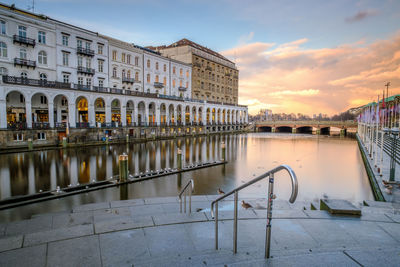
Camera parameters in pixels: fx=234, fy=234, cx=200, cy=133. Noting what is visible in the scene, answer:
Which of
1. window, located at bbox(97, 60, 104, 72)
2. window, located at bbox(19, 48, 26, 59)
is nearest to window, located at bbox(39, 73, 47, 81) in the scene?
window, located at bbox(19, 48, 26, 59)

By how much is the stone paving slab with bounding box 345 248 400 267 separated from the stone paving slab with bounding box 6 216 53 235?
7.31 metres

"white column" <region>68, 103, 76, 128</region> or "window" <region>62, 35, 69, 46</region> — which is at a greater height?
"window" <region>62, 35, 69, 46</region>

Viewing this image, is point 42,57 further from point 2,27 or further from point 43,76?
point 2,27

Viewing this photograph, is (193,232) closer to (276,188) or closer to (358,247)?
(358,247)

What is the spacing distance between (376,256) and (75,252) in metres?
5.43

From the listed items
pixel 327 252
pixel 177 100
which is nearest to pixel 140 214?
pixel 327 252

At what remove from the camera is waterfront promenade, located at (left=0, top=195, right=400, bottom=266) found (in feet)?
13.3

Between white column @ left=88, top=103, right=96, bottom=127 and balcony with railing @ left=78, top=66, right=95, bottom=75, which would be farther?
balcony with railing @ left=78, top=66, right=95, bottom=75

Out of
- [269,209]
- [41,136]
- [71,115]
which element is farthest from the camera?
[71,115]

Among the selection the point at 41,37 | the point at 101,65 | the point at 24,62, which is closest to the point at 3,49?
the point at 24,62

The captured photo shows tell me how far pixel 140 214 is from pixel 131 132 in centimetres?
3649

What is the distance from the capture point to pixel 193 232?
537cm

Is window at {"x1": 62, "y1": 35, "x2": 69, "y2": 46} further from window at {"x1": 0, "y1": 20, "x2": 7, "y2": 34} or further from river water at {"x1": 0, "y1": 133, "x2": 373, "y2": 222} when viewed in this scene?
river water at {"x1": 0, "y1": 133, "x2": 373, "y2": 222}

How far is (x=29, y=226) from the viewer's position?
665cm
